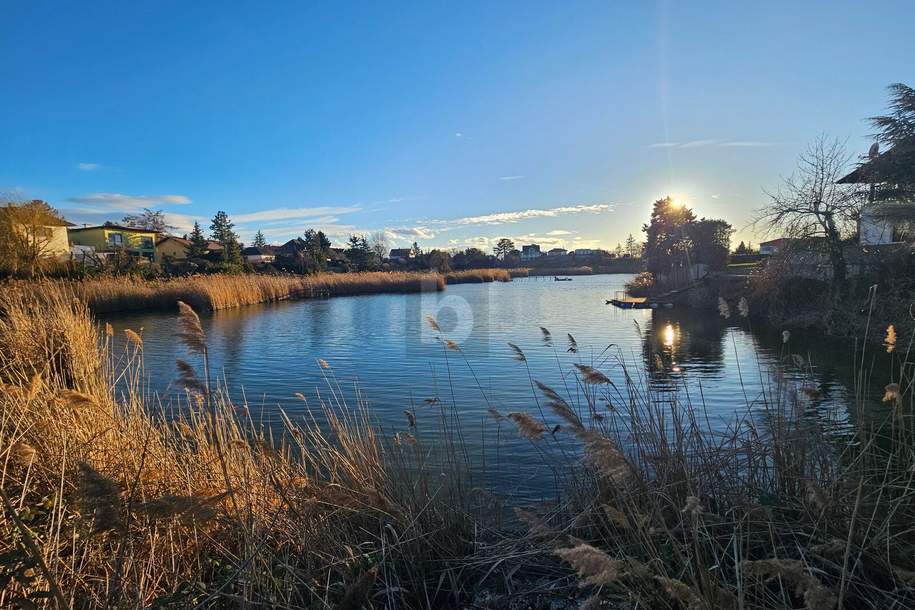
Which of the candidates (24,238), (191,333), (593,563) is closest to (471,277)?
(24,238)

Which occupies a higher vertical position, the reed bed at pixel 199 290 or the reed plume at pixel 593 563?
the reed bed at pixel 199 290

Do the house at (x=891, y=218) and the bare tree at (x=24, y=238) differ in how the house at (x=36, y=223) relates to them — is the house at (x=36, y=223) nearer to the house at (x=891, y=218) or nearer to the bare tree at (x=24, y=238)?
the bare tree at (x=24, y=238)

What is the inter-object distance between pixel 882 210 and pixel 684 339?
7835 mm

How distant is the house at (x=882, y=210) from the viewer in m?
15.7

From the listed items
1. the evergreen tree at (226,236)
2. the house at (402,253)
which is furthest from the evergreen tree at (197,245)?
the house at (402,253)

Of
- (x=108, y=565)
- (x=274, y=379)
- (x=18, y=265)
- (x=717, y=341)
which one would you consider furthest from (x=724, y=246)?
(x=18, y=265)

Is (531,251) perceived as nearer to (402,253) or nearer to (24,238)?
(402,253)

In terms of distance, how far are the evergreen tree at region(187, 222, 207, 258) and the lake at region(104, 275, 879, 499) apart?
26963 mm

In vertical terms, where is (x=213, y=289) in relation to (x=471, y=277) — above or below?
below

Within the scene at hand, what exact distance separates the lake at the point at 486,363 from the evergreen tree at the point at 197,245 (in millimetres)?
26963

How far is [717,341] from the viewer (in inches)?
619

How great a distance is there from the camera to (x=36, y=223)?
2803cm

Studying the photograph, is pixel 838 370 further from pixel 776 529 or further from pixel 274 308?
pixel 274 308

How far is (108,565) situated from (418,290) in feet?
126
